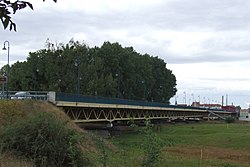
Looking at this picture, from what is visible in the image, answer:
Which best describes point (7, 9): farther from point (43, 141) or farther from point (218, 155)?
point (218, 155)

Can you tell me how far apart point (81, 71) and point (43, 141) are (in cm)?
8558

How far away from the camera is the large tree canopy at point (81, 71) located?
10081 centimetres

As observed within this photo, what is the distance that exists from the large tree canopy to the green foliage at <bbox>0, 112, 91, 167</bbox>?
63.0 metres

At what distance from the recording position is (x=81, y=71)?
10519cm

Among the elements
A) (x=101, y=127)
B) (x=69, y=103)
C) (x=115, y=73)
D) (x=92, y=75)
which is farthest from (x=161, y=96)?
(x=69, y=103)

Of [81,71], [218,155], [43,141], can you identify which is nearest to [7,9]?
[43,141]

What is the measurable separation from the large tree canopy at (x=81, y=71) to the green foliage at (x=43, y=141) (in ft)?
207

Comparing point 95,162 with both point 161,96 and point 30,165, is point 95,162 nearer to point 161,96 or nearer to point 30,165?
point 30,165

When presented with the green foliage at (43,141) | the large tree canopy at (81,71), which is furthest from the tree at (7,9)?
the large tree canopy at (81,71)

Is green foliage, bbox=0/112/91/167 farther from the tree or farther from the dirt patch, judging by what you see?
the dirt patch

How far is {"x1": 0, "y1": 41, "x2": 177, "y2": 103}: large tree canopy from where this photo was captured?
10081cm

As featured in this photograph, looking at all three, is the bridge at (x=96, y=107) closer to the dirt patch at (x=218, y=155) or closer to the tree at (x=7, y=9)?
the dirt patch at (x=218, y=155)

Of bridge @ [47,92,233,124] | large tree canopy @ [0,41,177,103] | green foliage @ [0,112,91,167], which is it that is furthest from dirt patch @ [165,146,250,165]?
large tree canopy @ [0,41,177,103]

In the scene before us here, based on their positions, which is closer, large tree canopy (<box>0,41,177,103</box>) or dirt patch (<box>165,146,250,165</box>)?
dirt patch (<box>165,146,250,165</box>)
